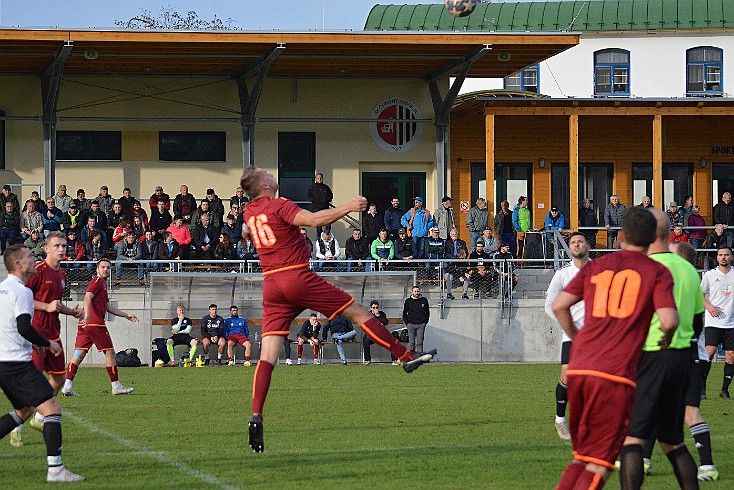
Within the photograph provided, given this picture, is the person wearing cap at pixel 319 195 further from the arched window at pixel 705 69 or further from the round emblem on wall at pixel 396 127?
the arched window at pixel 705 69

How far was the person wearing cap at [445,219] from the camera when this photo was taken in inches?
1094

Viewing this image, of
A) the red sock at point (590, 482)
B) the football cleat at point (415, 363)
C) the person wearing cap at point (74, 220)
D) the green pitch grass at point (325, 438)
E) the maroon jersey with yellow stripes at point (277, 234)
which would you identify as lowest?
the green pitch grass at point (325, 438)

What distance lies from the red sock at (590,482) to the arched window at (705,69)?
43635mm

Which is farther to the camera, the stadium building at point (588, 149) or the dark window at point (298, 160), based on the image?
the dark window at point (298, 160)

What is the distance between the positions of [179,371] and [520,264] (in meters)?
8.80

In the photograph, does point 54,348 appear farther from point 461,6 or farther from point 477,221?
point 477,221

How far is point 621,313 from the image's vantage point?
5867mm

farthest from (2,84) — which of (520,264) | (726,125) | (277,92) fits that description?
(726,125)

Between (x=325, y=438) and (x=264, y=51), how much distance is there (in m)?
18.8

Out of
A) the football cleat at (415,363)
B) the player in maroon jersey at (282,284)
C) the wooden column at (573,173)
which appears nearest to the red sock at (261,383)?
the player in maroon jersey at (282,284)

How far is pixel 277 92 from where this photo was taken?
31.9 m

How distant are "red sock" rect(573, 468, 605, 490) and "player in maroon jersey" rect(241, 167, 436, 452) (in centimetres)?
337

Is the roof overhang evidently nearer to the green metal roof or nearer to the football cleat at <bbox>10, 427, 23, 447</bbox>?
the green metal roof

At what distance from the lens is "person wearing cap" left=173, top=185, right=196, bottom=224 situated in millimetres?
27453
